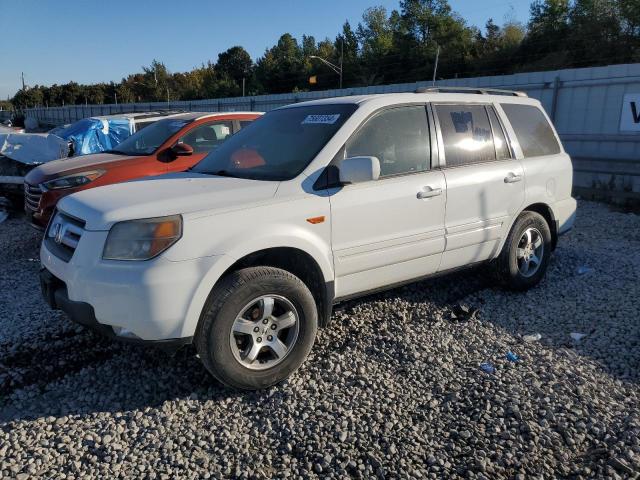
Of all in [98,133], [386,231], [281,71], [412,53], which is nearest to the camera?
[386,231]

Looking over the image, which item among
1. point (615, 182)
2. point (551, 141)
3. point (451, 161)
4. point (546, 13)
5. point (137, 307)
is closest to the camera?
point (137, 307)

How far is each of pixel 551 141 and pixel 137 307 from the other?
4293 mm

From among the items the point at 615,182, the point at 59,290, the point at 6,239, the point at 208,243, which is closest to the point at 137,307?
the point at 208,243

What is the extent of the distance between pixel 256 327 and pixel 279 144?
59.5 inches

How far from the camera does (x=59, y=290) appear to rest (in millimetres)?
3312

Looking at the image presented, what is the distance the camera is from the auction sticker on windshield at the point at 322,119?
3.90 metres

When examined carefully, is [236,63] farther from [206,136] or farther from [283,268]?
[283,268]

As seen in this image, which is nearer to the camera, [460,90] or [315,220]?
[315,220]

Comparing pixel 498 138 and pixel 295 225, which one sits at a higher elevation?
pixel 498 138

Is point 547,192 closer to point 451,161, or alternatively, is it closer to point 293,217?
point 451,161

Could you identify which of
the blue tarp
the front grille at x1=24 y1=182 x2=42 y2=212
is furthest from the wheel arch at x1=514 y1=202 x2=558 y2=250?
the blue tarp

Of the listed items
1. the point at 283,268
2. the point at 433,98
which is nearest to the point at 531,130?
the point at 433,98

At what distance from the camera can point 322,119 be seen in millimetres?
3986

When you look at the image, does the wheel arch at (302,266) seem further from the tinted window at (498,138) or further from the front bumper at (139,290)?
the tinted window at (498,138)
